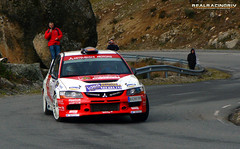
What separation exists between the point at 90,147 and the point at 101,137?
1.00 metres

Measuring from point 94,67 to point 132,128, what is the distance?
1.98m

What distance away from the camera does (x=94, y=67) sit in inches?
468

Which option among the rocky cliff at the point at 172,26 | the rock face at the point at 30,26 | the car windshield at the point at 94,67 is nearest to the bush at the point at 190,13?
the rocky cliff at the point at 172,26

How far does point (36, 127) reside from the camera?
10641 millimetres

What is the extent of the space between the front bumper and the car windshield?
3.08 ft

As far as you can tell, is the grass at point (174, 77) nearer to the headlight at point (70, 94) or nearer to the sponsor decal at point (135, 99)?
the sponsor decal at point (135, 99)

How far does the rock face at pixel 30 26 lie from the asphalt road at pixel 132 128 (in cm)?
903

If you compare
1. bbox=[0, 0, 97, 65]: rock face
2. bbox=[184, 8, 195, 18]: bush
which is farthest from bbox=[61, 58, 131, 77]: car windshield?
bbox=[184, 8, 195, 18]: bush

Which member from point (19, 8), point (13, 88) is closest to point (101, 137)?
point (13, 88)

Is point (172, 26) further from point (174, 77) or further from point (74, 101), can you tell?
point (74, 101)

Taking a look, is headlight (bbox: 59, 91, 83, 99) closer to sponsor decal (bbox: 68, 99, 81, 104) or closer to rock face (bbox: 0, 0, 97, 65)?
sponsor decal (bbox: 68, 99, 81, 104)

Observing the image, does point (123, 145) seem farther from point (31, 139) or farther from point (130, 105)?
point (130, 105)

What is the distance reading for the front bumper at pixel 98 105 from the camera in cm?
1069

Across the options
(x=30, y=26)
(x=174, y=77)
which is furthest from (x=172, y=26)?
(x=30, y=26)
